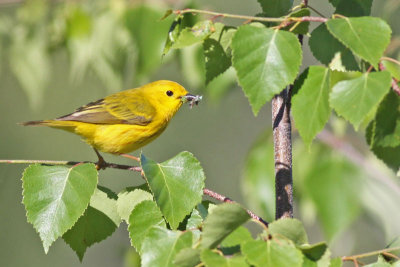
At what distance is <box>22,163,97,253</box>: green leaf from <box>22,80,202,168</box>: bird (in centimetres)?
120

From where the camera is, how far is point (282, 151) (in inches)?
65.1

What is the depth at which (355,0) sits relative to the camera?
163 cm

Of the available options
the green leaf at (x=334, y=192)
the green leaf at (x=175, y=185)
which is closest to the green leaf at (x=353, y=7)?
the green leaf at (x=175, y=185)

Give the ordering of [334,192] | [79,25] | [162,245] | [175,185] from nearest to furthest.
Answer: [162,245] < [175,185] < [334,192] < [79,25]

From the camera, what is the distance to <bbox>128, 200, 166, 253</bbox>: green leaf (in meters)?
1.58

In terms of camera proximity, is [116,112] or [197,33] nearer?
[197,33]

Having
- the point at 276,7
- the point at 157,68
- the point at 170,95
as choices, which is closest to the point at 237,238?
the point at 276,7

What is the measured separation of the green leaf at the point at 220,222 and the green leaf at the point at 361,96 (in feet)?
1.05

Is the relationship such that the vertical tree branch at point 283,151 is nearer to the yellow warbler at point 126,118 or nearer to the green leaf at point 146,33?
the yellow warbler at point 126,118

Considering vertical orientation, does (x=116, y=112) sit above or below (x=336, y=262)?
below

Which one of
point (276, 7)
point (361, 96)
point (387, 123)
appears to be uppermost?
point (276, 7)

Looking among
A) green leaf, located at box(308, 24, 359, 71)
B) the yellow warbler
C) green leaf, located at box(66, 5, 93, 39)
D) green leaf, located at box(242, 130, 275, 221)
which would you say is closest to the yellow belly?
the yellow warbler

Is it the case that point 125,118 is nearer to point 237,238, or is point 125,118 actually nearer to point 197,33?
point 197,33

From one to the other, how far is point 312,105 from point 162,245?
1.48 ft
